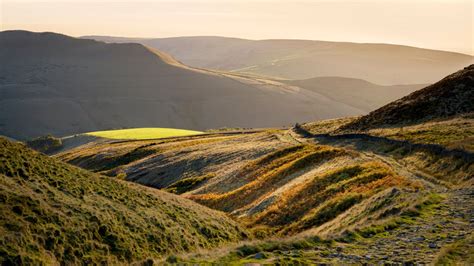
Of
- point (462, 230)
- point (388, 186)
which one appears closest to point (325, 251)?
point (462, 230)

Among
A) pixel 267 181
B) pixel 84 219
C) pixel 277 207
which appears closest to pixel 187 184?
pixel 267 181

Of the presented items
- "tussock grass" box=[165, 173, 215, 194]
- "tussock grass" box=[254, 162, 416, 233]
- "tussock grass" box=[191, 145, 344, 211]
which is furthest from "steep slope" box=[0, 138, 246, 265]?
"tussock grass" box=[165, 173, 215, 194]

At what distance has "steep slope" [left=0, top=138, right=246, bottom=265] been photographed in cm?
2183

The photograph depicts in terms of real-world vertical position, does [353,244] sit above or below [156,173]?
above

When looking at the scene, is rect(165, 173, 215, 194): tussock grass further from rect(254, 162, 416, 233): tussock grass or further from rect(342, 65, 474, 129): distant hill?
rect(342, 65, 474, 129): distant hill

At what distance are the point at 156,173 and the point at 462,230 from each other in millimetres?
59655

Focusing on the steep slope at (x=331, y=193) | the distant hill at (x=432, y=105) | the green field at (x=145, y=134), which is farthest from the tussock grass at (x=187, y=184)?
the green field at (x=145, y=134)

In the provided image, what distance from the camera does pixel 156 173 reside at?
254ft

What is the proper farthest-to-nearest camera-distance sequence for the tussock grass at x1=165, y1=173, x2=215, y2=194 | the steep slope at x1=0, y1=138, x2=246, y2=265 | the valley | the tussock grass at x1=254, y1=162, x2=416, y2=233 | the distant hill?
the distant hill, the tussock grass at x1=165, y1=173, x2=215, y2=194, the tussock grass at x1=254, y1=162, x2=416, y2=233, the steep slope at x1=0, y1=138, x2=246, y2=265, the valley

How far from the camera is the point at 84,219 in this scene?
84.1 ft

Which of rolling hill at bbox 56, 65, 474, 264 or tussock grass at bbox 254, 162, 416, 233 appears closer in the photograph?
rolling hill at bbox 56, 65, 474, 264

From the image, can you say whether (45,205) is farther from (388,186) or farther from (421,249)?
(388,186)

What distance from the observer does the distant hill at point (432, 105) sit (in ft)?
224

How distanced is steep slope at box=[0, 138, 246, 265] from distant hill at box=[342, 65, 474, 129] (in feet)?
138
